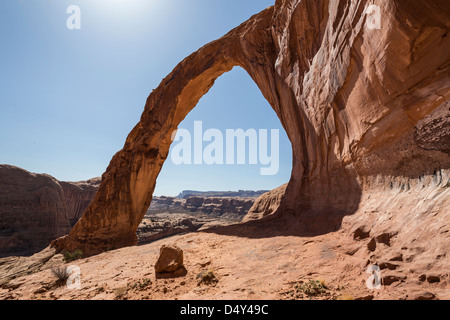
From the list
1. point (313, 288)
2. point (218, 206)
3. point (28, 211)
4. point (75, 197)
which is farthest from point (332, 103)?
point (218, 206)

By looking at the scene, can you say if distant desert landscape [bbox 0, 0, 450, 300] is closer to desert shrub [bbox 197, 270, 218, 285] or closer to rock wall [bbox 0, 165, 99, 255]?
desert shrub [bbox 197, 270, 218, 285]

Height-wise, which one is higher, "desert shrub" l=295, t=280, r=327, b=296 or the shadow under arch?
the shadow under arch

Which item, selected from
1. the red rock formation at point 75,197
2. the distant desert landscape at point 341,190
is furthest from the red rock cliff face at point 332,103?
the red rock formation at point 75,197

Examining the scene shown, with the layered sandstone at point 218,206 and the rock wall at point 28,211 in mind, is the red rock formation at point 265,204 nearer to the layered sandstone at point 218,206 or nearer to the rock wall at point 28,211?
the rock wall at point 28,211

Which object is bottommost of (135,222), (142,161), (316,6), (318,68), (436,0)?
(135,222)

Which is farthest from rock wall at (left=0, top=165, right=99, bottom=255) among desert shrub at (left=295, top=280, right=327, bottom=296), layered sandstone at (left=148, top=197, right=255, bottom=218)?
layered sandstone at (left=148, top=197, right=255, bottom=218)
